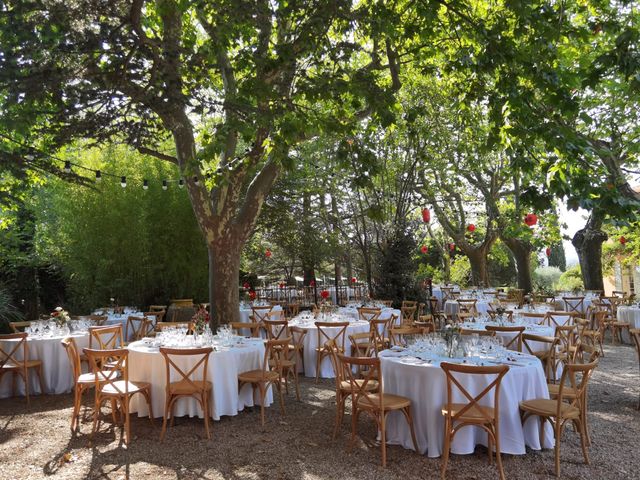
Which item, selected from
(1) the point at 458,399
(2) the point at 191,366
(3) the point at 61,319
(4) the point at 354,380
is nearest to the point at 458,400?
(1) the point at 458,399

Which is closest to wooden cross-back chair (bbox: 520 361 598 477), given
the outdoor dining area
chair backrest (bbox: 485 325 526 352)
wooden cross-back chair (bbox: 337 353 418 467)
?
the outdoor dining area

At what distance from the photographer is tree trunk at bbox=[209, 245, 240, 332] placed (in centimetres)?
813

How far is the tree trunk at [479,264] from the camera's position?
17266 millimetres

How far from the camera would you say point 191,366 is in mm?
5238

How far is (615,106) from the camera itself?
10102 millimetres

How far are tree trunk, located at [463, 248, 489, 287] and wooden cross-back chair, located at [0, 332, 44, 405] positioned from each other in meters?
14.0

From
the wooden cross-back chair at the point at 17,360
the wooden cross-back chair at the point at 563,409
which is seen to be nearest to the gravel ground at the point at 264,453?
the wooden cross-back chair at the point at 563,409

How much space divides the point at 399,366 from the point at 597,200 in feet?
7.19

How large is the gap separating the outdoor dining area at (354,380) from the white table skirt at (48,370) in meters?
0.01

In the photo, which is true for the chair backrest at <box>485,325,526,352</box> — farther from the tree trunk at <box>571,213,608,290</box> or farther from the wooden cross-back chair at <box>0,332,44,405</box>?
the tree trunk at <box>571,213,608,290</box>

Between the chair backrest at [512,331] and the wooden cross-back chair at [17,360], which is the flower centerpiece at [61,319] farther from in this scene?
the chair backrest at [512,331]

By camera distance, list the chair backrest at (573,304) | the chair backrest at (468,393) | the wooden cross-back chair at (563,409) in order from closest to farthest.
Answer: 1. the chair backrest at (468,393)
2. the wooden cross-back chair at (563,409)
3. the chair backrest at (573,304)

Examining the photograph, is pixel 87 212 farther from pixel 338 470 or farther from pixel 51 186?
pixel 338 470

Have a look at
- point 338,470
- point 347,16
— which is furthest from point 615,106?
point 338,470
